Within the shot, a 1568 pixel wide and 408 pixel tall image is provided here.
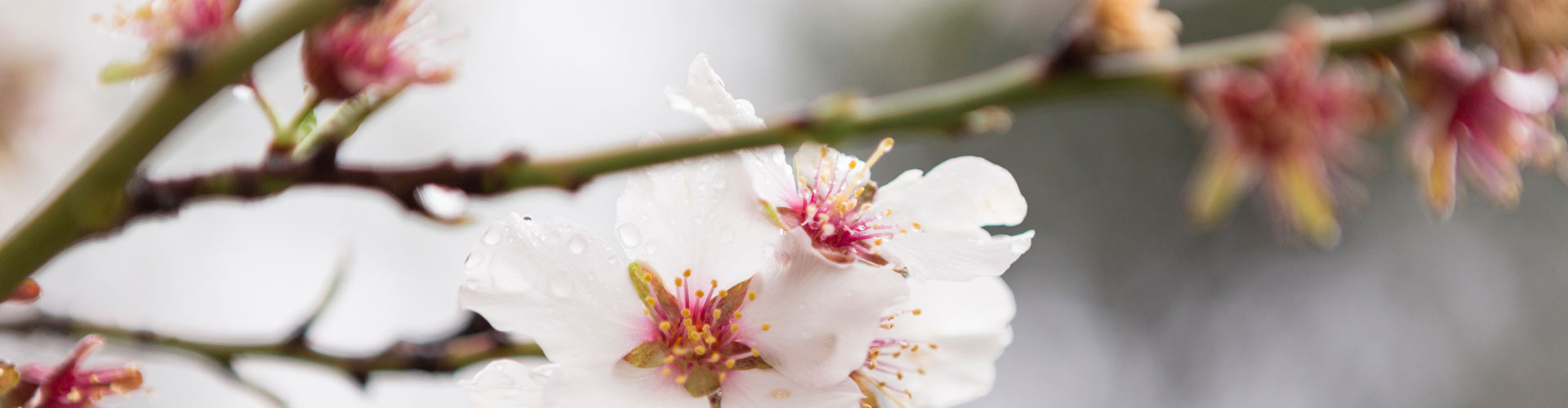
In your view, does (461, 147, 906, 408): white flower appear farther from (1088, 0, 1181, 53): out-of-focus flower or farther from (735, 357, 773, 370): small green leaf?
(1088, 0, 1181, 53): out-of-focus flower

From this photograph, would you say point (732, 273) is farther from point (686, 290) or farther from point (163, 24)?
point (163, 24)

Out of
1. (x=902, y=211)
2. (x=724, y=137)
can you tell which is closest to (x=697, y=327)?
(x=902, y=211)

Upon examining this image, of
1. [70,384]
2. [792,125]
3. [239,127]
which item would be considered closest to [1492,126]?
[792,125]

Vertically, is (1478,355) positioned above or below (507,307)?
below

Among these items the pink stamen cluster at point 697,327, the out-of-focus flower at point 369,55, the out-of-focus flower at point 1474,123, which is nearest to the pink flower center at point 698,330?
the pink stamen cluster at point 697,327

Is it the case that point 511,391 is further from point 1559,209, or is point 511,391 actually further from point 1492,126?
Answer: point 1559,209

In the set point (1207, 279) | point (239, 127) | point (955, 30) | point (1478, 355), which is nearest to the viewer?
point (239, 127)

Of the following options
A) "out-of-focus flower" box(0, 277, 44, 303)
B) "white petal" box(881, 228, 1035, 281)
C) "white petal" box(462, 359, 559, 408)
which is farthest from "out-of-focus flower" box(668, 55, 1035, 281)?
"out-of-focus flower" box(0, 277, 44, 303)
